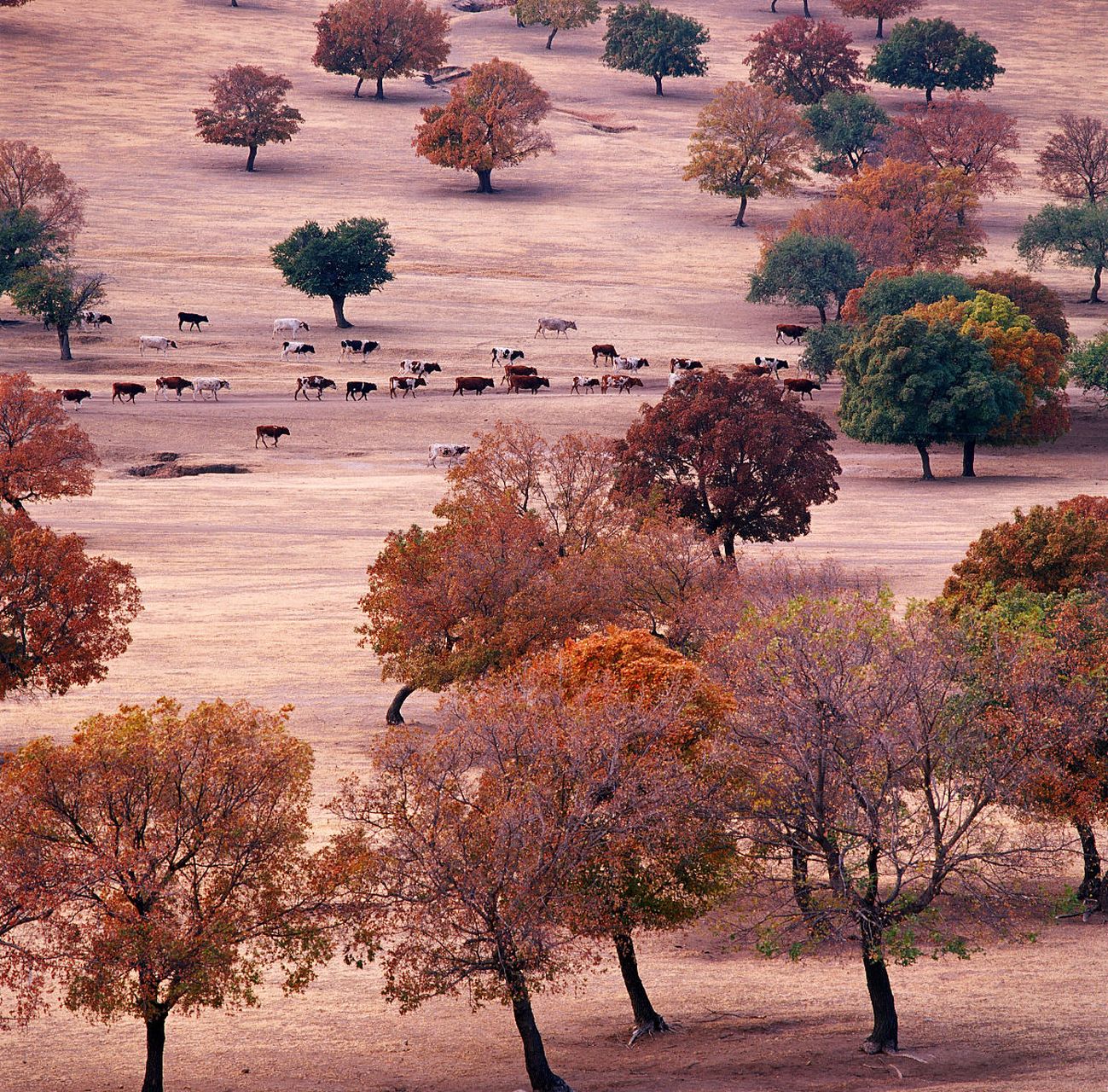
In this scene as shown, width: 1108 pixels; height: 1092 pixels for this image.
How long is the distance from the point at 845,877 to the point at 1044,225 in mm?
101861

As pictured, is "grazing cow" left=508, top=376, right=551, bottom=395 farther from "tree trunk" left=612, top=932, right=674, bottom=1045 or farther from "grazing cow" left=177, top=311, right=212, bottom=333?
"tree trunk" left=612, top=932, right=674, bottom=1045

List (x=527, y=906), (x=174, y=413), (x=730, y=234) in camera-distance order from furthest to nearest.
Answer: (x=730, y=234), (x=174, y=413), (x=527, y=906)

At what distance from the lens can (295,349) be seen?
9406cm

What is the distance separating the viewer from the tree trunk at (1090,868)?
32.9 meters

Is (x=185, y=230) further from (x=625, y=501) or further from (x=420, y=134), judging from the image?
(x=625, y=501)

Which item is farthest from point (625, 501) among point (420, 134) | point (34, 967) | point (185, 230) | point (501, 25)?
point (501, 25)

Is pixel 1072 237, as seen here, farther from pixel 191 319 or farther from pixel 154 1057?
pixel 154 1057

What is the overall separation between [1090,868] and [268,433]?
5354cm

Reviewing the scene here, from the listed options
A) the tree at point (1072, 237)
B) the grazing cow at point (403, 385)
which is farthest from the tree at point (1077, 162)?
the grazing cow at point (403, 385)

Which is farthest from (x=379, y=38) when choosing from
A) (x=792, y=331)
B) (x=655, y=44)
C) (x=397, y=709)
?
(x=397, y=709)

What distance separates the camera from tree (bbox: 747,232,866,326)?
344 feet

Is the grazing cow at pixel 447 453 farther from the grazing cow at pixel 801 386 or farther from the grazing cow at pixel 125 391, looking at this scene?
the grazing cow at pixel 801 386

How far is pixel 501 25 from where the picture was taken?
18738cm

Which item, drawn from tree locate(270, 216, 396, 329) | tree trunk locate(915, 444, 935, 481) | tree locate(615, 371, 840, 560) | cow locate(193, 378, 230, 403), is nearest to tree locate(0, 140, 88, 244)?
tree locate(270, 216, 396, 329)
